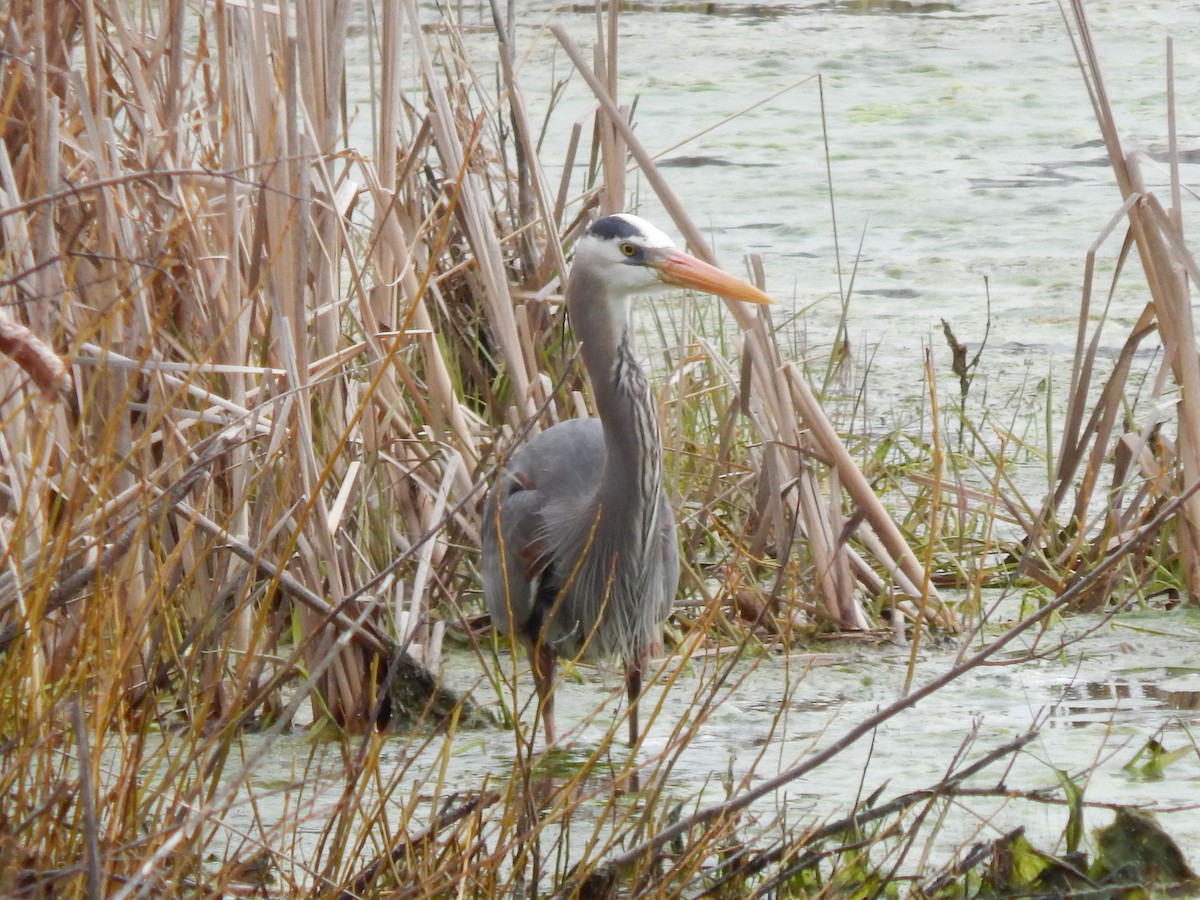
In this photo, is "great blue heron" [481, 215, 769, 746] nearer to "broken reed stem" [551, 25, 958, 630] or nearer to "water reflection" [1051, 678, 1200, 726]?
"broken reed stem" [551, 25, 958, 630]

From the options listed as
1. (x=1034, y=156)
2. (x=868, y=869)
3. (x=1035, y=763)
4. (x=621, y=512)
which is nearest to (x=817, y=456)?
(x=621, y=512)

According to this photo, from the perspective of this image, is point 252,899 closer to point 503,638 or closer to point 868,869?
point 868,869

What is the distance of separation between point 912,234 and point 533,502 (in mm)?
3475

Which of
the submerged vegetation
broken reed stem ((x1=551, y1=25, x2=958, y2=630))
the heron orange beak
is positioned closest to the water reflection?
the submerged vegetation

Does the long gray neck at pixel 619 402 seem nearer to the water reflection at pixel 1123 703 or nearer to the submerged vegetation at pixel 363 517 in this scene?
the submerged vegetation at pixel 363 517

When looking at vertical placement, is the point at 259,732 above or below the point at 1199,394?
below

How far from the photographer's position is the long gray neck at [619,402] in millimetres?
3109

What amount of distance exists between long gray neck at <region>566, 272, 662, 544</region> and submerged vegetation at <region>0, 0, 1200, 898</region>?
20cm

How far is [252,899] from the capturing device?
1967 mm

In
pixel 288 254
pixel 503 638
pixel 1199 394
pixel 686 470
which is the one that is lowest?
pixel 503 638

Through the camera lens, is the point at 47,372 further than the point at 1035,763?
No

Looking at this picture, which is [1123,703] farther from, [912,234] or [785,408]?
[912,234]

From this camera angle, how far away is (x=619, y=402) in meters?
3.11

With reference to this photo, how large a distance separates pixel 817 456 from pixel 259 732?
114 centimetres
